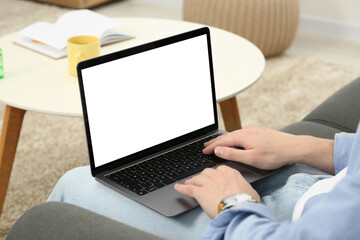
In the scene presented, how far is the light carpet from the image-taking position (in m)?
2.09

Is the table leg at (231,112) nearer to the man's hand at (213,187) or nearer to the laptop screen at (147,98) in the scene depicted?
the laptop screen at (147,98)

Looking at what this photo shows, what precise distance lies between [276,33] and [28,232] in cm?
258

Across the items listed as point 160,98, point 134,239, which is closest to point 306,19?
point 160,98

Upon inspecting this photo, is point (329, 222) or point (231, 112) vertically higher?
point (329, 222)

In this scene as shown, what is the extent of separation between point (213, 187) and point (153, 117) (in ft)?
1.00

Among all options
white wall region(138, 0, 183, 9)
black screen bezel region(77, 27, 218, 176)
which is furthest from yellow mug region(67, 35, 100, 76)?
white wall region(138, 0, 183, 9)

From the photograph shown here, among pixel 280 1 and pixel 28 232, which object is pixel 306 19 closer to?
pixel 280 1

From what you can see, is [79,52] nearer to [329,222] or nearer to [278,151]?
[278,151]

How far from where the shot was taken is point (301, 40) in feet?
12.3

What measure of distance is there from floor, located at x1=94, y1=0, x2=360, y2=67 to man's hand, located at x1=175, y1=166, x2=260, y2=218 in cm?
246

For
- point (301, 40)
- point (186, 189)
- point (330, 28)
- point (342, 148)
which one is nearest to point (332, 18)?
point (330, 28)

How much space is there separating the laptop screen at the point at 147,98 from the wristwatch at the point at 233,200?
12.3 inches

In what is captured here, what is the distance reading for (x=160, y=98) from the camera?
130cm

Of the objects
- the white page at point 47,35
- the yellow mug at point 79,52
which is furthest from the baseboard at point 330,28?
the yellow mug at point 79,52
